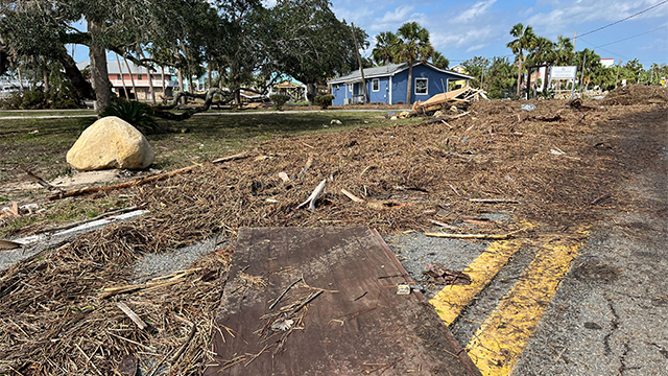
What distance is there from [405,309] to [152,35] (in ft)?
33.1

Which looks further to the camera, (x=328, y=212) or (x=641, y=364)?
(x=328, y=212)

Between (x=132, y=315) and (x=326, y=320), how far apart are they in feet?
3.54

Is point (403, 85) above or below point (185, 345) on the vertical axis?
above

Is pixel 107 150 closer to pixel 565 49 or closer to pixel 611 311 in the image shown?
pixel 611 311

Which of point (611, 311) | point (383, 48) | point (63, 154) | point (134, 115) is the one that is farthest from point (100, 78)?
point (383, 48)

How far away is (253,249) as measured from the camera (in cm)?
283

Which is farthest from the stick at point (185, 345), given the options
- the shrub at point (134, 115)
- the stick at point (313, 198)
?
the shrub at point (134, 115)

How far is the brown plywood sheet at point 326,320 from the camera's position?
5.45 feet

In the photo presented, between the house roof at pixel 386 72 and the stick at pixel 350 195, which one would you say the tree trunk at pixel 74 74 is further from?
the house roof at pixel 386 72

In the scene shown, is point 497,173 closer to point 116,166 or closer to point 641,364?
point 641,364

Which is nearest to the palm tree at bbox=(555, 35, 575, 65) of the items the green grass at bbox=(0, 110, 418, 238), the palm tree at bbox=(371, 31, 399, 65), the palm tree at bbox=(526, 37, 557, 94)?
the palm tree at bbox=(526, 37, 557, 94)

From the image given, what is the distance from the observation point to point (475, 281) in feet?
8.11

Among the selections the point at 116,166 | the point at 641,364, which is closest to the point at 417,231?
the point at 641,364

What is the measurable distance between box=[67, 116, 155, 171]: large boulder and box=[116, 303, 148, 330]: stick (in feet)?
15.1
